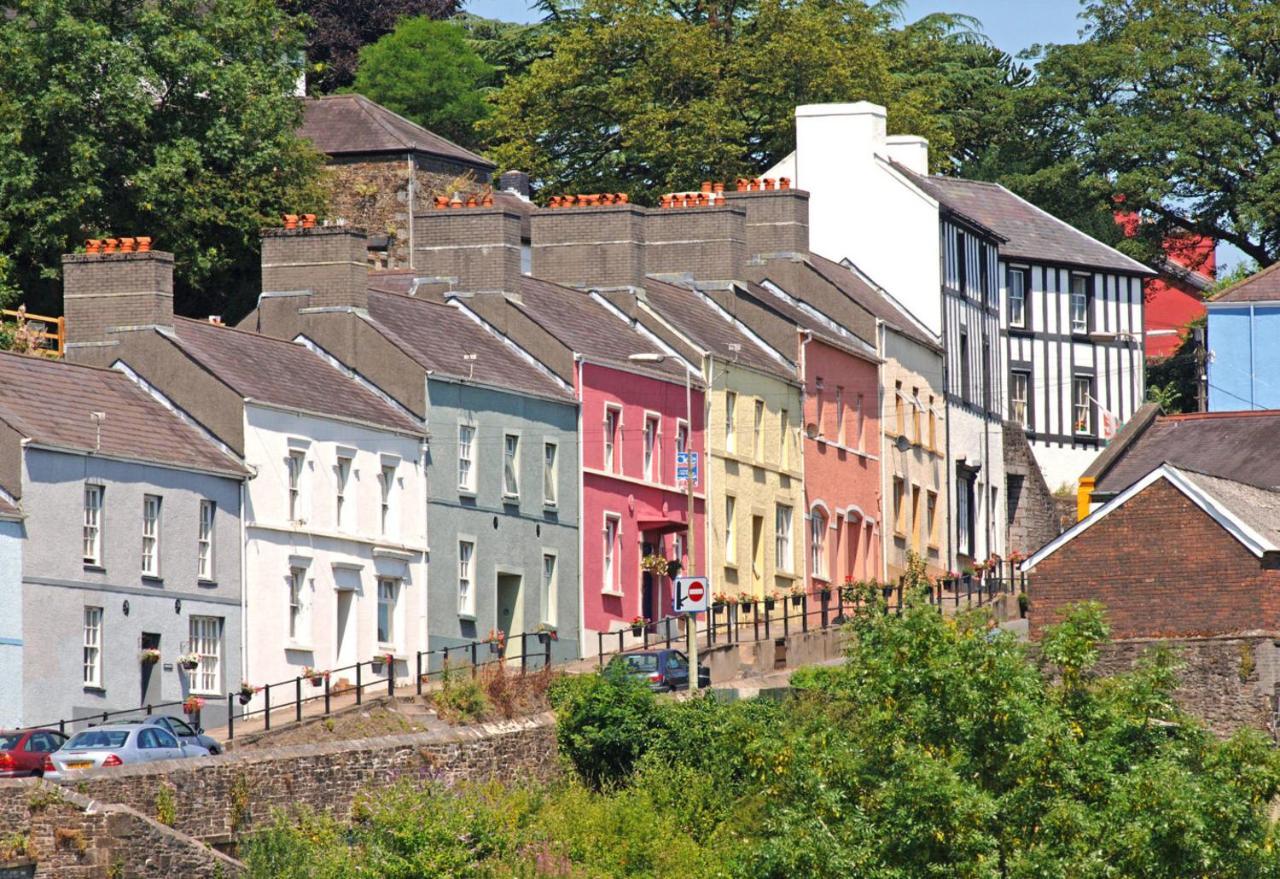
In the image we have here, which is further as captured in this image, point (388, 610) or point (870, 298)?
point (870, 298)

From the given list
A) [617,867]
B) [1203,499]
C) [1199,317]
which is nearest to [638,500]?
[1203,499]

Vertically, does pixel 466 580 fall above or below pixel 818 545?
below

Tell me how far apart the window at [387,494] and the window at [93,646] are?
339 inches

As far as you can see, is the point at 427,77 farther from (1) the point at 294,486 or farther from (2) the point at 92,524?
(2) the point at 92,524

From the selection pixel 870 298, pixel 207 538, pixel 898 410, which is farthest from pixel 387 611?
pixel 870 298

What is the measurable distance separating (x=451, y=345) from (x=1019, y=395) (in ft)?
92.9

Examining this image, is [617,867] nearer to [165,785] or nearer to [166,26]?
[165,785]

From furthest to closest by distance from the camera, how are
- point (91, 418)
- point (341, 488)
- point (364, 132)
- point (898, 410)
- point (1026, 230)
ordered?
1. point (1026, 230)
2. point (364, 132)
3. point (898, 410)
4. point (341, 488)
5. point (91, 418)

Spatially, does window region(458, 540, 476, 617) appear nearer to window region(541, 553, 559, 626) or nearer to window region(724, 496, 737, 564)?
window region(541, 553, 559, 626)

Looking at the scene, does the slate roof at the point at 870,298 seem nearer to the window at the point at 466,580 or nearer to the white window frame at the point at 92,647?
the window at the point at 466,580

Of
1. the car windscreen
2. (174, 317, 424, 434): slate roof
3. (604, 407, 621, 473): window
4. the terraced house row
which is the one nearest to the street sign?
the terraced house row

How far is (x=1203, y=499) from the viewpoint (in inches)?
2534

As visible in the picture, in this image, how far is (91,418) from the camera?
194 feet

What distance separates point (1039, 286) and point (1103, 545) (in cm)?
2877
